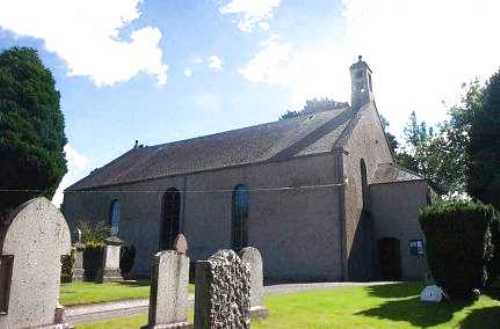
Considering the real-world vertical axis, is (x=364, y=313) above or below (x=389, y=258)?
below

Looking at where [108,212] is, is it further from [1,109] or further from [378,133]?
[378,133]

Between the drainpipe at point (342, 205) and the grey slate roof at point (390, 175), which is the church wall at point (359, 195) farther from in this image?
the grey slate roof at point (390, 175)

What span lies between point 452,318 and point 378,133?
22.0m

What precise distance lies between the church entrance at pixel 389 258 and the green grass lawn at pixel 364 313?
11.6 meters

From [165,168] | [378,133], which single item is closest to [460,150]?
[378,133]

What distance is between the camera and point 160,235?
32.0 m

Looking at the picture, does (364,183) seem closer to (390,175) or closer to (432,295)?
(390,175)

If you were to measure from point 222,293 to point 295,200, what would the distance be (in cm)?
2038

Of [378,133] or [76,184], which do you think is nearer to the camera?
[378,133]

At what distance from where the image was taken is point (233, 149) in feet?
108

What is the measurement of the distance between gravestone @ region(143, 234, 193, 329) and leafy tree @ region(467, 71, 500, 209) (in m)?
20.3

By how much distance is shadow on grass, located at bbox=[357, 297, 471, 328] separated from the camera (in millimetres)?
11742

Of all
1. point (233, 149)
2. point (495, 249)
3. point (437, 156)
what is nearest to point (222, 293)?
point (495, 249)

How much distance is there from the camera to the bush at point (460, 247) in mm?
14320
